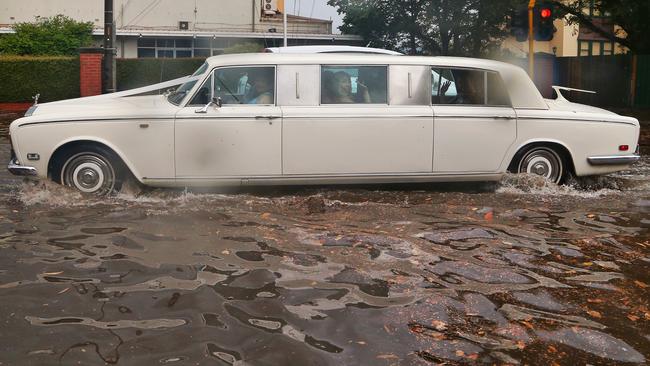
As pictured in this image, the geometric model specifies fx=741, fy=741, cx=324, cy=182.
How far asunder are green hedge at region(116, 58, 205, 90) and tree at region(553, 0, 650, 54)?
1347 centimetres

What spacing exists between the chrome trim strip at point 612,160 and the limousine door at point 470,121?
98 cm

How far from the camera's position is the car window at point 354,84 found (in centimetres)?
801

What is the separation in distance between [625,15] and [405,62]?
1585 centimetres

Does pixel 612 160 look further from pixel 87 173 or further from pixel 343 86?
pixel 87 173

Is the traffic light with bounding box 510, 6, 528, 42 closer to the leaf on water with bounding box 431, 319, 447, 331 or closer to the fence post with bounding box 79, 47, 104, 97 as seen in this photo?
the leaf on water with bounding box 431, 319, 447, 331

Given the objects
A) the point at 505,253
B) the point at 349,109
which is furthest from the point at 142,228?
the point at 505,253

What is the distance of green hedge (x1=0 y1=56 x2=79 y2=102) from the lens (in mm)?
26078

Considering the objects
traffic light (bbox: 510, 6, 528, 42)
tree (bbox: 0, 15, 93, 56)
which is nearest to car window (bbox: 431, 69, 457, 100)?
traffic light (bbox: 510, 6, 528, 42)

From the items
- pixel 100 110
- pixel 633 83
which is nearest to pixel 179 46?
pixel 633 83

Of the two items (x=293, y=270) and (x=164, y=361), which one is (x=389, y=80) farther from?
(x=164, y=361)

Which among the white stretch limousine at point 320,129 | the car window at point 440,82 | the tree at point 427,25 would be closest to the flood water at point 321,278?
the white stretch limousine at point 320,129

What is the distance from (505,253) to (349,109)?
106 inches

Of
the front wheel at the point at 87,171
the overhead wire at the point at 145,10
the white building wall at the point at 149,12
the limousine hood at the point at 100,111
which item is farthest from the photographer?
the overhead wire at the point at 145,10

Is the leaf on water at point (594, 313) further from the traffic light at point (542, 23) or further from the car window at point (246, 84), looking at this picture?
the traffic light at point (542, 23)
